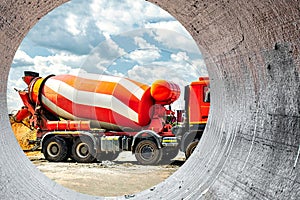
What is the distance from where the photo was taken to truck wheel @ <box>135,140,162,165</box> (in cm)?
984

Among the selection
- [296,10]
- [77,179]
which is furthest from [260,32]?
[77,179]

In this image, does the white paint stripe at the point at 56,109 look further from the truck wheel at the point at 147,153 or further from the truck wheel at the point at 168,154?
the truck wheel at the point at 168,154

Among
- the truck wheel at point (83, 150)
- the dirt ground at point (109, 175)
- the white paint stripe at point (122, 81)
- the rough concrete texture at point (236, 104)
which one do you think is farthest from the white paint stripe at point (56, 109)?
the rough concrete texture at point (236, 104)

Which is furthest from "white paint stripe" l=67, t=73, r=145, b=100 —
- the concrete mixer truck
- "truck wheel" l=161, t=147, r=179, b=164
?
"truck wheel" l=161, t=147, r=179, b=164

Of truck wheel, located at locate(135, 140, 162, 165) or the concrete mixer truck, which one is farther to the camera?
the concrete mixer truck

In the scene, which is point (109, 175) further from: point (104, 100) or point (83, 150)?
point (104, 100)

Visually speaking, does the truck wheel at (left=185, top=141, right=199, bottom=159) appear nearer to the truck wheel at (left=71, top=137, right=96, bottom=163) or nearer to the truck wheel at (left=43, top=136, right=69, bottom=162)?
the truck wheel at (left=71, top=137, right=96, bottom=163)

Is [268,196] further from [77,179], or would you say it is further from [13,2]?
[77,179]

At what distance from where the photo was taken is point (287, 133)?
1.98m

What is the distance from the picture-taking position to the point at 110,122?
35.5 feet

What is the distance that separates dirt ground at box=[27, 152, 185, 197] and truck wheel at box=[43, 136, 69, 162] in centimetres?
18

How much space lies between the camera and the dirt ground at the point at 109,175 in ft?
24.6

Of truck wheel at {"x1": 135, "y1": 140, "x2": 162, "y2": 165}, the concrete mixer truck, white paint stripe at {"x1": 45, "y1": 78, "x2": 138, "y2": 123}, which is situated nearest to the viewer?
truck wheel at {"x1": 135, "y1": 140, "x2": 162, "y2": 165}

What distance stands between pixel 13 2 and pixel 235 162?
5.87 feet
